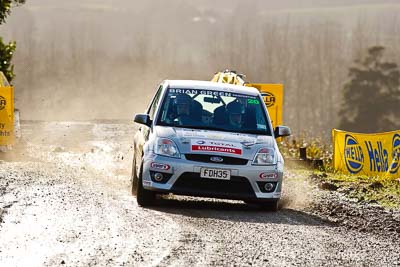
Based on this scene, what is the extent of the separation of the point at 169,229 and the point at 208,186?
2.31m

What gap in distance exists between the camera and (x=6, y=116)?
22656 mm

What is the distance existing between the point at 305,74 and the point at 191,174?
264 feet

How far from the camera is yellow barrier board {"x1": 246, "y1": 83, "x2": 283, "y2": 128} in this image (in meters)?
23.8

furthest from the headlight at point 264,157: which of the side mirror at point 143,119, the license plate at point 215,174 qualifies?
the side mirror at point 143,119

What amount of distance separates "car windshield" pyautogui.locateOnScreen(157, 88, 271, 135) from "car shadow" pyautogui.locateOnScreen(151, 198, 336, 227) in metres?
1.00

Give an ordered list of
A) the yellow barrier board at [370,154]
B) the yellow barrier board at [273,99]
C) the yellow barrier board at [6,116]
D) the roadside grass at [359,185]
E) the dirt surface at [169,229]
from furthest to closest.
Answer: the yellow barrier board at [273,99]
the yellow barrier board at [6,116]
the yellow barrier board at [370,154]
the roadside grass at [359,185]
the dirt surface at [169,229]

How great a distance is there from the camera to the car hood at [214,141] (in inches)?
488

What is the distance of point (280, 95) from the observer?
2411cm

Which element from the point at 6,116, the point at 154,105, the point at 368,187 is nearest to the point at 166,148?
the point at 154,105

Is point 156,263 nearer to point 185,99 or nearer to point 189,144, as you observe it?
A: point 189,144

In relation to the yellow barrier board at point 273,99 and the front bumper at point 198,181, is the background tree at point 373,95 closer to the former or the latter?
the yellow barrier board at point 273,99

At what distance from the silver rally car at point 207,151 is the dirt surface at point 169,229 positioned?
27 centimetres

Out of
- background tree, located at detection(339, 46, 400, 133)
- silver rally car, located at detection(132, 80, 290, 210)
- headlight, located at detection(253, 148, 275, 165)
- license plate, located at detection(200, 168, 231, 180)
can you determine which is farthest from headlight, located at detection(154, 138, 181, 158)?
background tree, located at detection(339, 46, 400, 133)

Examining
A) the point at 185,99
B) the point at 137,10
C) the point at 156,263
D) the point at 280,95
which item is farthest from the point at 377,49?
the point at 156,263
